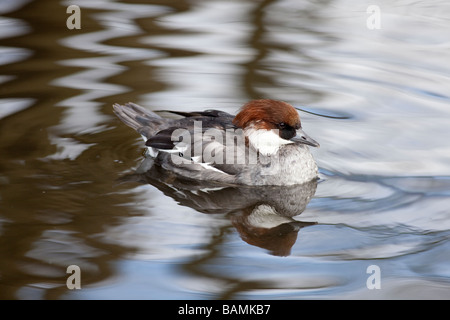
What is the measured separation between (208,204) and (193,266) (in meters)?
1.34

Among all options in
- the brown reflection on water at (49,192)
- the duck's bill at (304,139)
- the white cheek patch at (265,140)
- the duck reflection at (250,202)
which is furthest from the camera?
the white cheek patch at (265,140)

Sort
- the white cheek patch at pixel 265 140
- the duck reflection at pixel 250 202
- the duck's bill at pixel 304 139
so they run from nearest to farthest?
the duck reflection at pixel 250 202 < the duck's bill at pixel 304 139 < the white cheek patch at pixel 265 140

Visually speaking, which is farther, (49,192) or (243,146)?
(243,146)

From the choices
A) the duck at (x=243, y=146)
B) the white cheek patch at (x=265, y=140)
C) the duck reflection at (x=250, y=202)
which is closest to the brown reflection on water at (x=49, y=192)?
the duck reflection at (x=250, y=202)

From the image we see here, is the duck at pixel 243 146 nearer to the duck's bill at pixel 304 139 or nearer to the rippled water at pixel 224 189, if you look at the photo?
the duck's bill at pixel 304 139

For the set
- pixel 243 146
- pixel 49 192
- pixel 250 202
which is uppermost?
pixel 243 146

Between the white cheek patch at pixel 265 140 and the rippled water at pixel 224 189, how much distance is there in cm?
43

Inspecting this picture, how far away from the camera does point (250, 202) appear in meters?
7.13

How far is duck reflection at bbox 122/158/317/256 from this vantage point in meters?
6.39

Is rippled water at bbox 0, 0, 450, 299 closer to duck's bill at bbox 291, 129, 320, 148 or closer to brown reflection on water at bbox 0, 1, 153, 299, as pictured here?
brown reflection on water at bbox 0, 1, 153, 299

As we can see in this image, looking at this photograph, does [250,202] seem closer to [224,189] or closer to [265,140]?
[224,189]

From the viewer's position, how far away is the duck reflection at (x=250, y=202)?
6391 mm

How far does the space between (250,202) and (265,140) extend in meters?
0.76

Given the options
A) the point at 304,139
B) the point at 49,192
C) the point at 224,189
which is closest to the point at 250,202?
the point at 224,189
